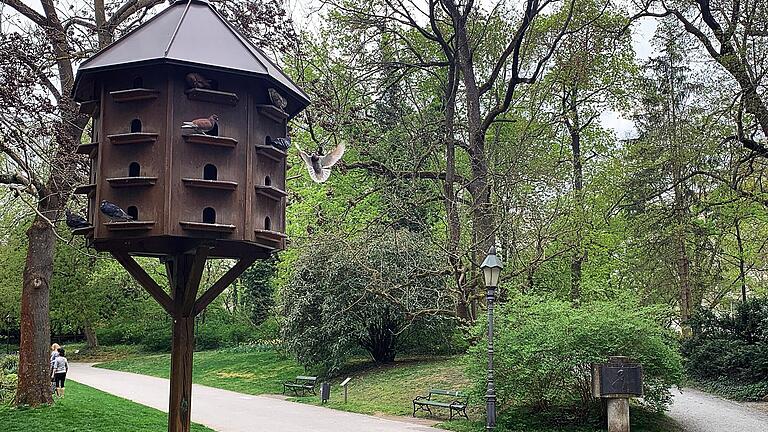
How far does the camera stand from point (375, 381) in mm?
21391

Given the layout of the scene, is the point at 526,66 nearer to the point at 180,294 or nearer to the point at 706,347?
the point at 706,347

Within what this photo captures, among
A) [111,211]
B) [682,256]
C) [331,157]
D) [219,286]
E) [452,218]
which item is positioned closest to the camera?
[111,211]

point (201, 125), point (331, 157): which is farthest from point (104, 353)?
point (201, 125)

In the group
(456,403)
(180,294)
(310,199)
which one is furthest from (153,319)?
(180,294)

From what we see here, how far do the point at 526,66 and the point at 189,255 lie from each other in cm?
1961

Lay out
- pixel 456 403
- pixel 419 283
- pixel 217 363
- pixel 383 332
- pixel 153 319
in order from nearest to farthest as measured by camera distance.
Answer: pixel 456 403 < pixel 419 283 < pixel 383 332 < pixel 217 363 < pixel 153 319

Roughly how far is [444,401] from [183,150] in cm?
1197

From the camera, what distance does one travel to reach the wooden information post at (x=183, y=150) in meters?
6.91

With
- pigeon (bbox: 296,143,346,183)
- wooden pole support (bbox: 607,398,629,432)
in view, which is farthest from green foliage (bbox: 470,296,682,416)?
pigeon (bbox: 296,143,346,183)

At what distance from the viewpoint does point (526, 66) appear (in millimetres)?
25359

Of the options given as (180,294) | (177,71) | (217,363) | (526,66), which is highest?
(526,66)

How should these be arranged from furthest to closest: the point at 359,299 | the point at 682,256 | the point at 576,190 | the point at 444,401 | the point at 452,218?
the point at 682,256 < the point at 576,190 < the point at 359,299 < the point at 452,218 < the point at 444,401

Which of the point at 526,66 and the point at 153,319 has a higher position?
the point at 526,66

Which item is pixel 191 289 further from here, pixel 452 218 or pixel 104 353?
pixel 104 353
